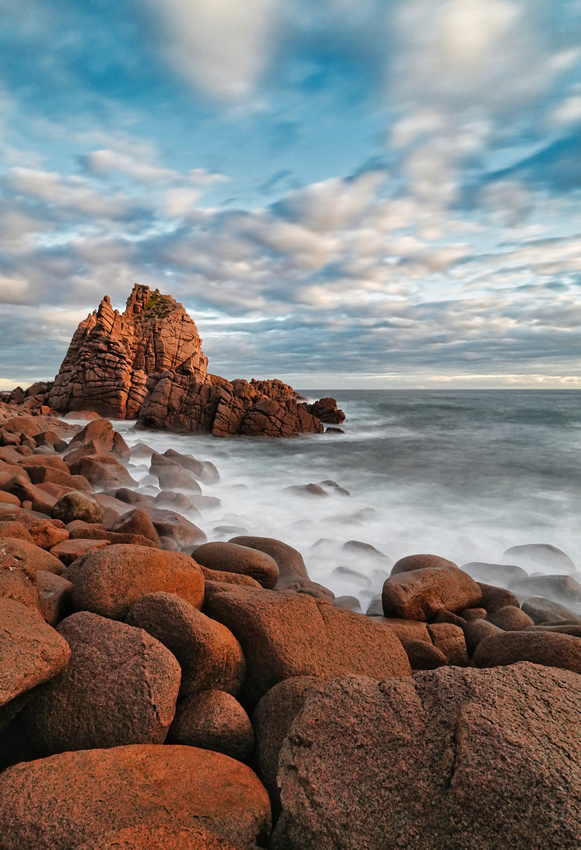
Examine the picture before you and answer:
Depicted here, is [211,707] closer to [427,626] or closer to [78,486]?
[427,626]

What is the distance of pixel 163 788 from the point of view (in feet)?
6.73

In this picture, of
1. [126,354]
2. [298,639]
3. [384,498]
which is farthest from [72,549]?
[126,354]

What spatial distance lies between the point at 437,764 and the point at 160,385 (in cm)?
2760

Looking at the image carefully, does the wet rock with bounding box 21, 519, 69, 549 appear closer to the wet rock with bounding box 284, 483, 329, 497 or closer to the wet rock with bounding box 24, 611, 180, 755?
the wet rock with bounding box 24, 611, 180, 755

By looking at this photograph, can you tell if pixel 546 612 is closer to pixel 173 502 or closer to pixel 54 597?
pixel 54 597

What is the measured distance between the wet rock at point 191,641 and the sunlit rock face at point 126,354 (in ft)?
90.6

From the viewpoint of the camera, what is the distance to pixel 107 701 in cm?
246

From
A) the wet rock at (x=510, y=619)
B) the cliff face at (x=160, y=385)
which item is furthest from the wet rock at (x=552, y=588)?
the cliff face at (x=160, y=385)

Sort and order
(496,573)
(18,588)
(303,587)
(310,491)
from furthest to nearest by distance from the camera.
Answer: (310,491) → (496,573) → (303,587) → (18,588)

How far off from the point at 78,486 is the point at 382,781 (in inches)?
312

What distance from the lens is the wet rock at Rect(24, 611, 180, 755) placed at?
241cm

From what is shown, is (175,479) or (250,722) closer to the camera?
(250,722)

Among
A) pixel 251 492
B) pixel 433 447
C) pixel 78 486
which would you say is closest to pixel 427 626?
pixel 78 486

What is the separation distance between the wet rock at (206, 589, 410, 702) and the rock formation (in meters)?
22.7
